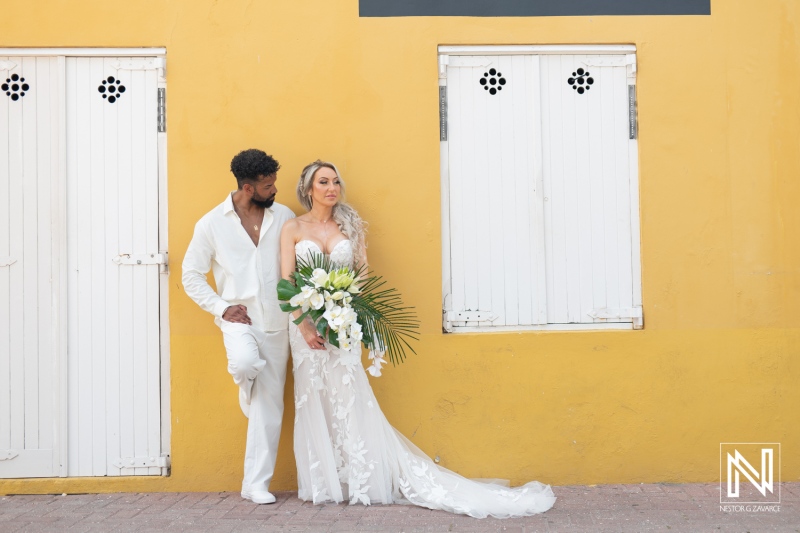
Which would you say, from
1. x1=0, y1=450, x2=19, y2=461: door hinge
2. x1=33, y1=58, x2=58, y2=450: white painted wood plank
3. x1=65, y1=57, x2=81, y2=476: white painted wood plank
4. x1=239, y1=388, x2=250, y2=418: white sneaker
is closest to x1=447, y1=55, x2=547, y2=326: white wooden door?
x1=239, y1=388, x2=250, y2=418: white sneaker

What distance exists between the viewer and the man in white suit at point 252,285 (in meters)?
5.59

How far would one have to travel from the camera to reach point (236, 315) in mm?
5555

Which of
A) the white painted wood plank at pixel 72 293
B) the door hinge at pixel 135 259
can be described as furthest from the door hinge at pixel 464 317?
the white painted wood plank at pixel 72 293

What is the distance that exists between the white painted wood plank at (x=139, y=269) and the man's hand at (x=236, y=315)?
82cm

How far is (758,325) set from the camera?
6090 millimetres

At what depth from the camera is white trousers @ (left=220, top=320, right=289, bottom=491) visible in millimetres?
5648

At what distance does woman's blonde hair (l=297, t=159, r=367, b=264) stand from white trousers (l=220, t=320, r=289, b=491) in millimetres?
777

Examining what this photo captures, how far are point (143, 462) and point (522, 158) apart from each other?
11.5 ft

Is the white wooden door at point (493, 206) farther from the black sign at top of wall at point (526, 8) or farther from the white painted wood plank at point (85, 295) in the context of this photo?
the white painted wood plank at point (85, 295)

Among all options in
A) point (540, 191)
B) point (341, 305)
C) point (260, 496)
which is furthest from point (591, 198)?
point (260, 496)

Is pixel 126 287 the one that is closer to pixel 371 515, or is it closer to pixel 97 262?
pixel 97 262

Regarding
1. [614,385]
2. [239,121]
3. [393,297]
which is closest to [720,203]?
[614,385]

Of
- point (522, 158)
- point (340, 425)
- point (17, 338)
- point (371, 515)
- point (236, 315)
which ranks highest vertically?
point (522, 158)

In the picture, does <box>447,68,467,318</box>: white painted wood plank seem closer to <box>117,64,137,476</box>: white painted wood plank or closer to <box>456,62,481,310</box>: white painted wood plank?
<box>456,62,481,310</box>: white painted wood plank
